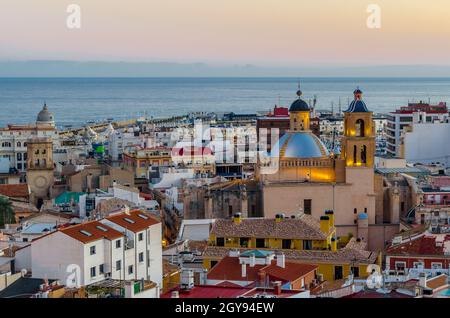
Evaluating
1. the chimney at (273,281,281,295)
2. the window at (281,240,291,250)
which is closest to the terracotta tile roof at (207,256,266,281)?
the chimney at (273,281,281,295)

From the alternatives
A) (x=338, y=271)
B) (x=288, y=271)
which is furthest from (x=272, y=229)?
(x=288, y=271)

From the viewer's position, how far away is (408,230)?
42.5ft

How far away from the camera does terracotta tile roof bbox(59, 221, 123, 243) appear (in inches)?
337

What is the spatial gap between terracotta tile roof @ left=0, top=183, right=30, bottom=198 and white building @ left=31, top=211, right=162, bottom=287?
8.75 meters

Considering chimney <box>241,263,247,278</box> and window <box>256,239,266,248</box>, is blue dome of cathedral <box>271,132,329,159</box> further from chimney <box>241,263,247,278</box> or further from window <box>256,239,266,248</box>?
chimney <box>241,263,247,278</box>

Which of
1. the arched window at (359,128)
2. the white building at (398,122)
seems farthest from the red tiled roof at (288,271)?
the white building at (398,122)

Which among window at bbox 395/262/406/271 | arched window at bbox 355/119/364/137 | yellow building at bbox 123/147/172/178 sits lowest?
window at bbox 395/262/406/271

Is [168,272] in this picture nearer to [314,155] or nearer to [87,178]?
[314,155]

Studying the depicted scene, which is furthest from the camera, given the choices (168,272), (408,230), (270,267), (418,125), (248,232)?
(418,125)

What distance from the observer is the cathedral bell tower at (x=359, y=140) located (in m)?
14.5

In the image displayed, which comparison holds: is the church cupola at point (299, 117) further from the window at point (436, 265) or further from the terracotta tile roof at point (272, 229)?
the window at point (436, 265)

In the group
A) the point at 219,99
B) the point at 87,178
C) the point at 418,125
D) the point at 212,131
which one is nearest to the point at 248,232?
the point at 87,178

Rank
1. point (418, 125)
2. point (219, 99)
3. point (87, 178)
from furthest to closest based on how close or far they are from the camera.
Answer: point (219, 99) → point (418, 125) → point (87, 178)

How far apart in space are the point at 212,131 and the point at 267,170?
2099 cm
